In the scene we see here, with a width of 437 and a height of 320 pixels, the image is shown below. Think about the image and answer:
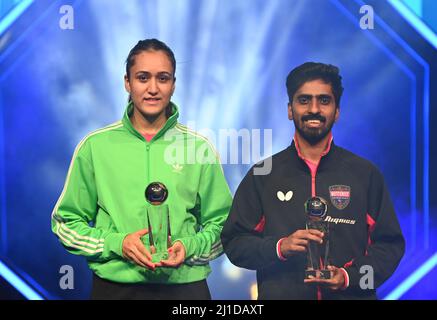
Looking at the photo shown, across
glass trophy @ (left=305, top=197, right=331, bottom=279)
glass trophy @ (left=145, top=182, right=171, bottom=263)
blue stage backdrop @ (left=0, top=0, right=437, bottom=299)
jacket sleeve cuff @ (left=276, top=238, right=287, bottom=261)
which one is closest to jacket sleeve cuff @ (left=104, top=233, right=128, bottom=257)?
glass trophy @ (left=145, top=182, right=171, bottom=263)

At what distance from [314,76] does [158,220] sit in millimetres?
801

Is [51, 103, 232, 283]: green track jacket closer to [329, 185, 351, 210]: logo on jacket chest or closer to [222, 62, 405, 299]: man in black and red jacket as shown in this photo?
[222, 62, 405, 299]: man in black and red jacket

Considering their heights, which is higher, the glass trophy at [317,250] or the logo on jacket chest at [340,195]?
the logo on jacket chest at [340,195]

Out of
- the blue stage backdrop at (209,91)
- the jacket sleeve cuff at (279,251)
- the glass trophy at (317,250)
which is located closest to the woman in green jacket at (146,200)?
the blue stage backdrop at (209,91)

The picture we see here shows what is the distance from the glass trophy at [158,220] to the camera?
2.84 m

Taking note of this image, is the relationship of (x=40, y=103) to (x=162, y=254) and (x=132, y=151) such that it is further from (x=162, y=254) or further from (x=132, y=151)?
(x=162, y=254)

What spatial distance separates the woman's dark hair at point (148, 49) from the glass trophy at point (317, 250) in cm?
76

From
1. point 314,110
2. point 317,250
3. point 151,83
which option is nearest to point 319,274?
point 317,250

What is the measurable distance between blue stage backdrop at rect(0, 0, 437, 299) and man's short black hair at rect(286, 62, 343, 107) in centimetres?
4

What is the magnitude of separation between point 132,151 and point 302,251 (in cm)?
72

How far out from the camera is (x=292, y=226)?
9.59ft

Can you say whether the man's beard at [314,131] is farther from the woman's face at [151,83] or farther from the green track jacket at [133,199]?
the woman's face at [151,83]

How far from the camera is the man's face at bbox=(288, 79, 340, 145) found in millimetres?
2959
